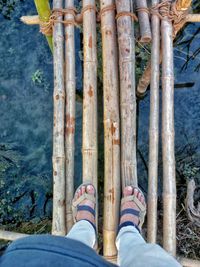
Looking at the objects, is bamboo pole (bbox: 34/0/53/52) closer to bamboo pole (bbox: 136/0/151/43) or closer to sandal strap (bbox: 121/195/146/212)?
bamboo pole (bbox: 136/0/151/43)

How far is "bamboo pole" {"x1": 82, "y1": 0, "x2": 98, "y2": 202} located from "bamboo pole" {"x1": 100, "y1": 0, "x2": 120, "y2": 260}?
0.26 feet

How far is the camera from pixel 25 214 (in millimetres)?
3355

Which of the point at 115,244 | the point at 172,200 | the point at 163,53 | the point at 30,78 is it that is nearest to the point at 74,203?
the point at 115,244

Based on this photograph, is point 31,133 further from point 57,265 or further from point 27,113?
point 57,265

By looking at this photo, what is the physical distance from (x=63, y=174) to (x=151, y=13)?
1226 millimetres

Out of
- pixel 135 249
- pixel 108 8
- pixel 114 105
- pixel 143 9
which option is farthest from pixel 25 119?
pixel 135 249

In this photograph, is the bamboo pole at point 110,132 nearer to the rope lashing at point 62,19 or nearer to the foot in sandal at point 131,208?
the foot in sandal at point 131,208

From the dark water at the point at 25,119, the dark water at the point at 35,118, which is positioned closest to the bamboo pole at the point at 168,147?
the dark water at the point at 35,118

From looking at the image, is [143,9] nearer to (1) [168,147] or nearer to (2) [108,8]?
(2) [108,8]

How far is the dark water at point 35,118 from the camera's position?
11.0 ft

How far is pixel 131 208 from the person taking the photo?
7.45 feet

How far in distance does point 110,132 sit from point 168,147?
40cm

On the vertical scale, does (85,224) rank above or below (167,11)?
below

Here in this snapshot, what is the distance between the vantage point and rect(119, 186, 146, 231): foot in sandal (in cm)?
222
